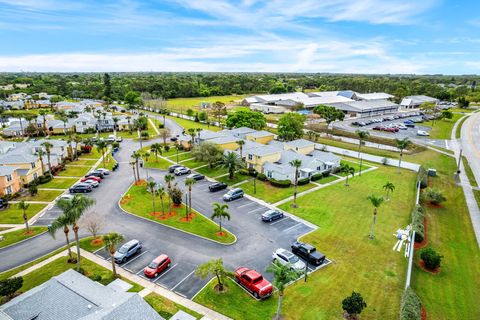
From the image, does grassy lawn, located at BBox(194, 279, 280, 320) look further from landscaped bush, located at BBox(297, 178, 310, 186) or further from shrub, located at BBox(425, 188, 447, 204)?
shrub, located at BBox(425, 188, 447, 204)

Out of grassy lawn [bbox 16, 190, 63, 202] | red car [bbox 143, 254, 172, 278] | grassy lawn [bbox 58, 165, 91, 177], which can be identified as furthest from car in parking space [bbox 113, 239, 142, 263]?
grassy lawn [bbox 58, 165, 91, 177]

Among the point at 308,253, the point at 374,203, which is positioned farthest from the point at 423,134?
the point at 308,253

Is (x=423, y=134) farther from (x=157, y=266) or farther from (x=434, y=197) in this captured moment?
(x=157, y=266)

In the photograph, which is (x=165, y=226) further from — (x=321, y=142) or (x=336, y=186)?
(x=321, y=142)

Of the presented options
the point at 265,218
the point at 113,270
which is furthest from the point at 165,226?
the point at 265,218

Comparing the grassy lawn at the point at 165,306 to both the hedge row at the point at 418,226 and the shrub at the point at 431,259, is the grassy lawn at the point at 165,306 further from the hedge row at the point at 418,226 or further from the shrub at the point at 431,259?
the hedge row at the point at 418,226

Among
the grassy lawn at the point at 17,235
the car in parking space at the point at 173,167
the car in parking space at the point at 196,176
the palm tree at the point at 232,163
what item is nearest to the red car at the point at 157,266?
the grassy lawn at the point at 17,235
